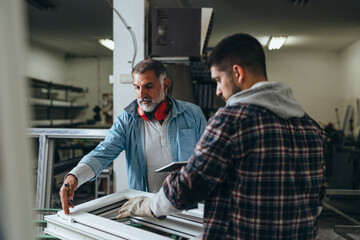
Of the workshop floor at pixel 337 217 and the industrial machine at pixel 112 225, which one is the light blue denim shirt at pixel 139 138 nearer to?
the industrial machine at pixel 112 225

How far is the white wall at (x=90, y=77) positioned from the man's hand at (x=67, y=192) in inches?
240

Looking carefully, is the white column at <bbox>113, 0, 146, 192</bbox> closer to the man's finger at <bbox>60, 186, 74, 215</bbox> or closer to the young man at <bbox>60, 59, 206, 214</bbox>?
the young man at <bbox>60, 59, 206, 214</bbox>

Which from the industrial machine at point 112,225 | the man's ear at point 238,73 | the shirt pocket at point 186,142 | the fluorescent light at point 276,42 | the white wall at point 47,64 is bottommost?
the industrial machine at point 112,225

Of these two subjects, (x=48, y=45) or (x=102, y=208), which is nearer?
(x=102, y=208)

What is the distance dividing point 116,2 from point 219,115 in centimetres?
214

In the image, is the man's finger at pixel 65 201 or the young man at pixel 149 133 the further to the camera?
the young man at pixel 149 133

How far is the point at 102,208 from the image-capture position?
46.5 inches

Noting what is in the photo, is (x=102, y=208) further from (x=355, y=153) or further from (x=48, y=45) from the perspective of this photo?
(x=48, y=45)

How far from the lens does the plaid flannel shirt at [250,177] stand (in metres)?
0.73

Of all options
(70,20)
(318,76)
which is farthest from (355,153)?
(70,20)

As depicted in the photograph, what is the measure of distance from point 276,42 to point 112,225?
19.2ft

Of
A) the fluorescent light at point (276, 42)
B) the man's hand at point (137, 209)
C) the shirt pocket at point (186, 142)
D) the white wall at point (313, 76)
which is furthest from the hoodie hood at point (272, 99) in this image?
the white wall at point (313, 76)

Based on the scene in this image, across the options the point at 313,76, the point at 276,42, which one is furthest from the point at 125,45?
the point at 313,76

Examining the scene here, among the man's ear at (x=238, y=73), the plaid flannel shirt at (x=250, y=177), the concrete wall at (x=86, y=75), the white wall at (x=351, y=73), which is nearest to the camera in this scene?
the plaid flannel shirt at (x=250, y=177)
